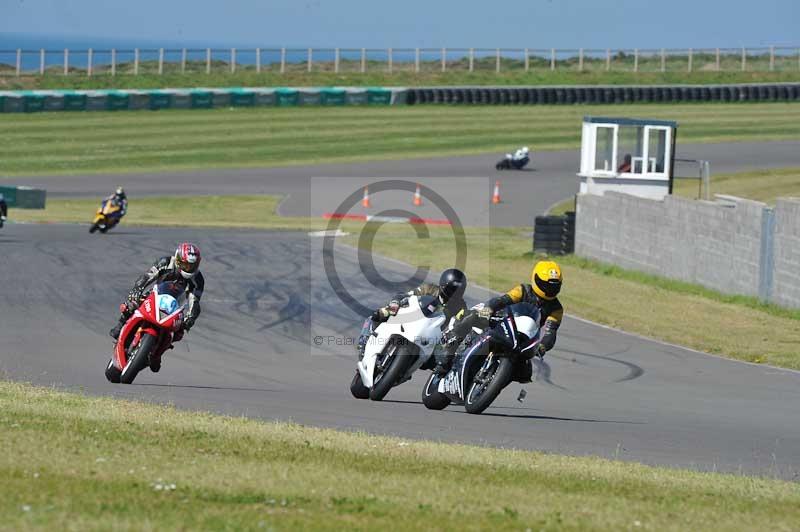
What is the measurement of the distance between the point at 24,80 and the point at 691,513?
63817 millimetres

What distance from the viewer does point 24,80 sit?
67.1 m

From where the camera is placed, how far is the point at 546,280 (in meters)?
12.2

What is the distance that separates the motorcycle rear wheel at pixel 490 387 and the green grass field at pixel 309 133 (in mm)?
38756

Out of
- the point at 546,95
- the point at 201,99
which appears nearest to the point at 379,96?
the point at 546,95

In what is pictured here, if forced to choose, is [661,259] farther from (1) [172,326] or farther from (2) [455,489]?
(2) [455,489]

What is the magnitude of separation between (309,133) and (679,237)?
3512 cm

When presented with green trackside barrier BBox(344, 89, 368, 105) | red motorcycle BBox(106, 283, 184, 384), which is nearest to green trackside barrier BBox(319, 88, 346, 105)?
green trackside barrier BBox(344, 89, 368, 105)

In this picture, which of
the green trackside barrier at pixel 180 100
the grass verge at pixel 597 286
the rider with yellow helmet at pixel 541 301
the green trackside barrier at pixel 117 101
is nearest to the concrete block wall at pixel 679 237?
the grass verge at pixel 597 286

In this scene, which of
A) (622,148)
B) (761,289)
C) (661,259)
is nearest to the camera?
(761,289)

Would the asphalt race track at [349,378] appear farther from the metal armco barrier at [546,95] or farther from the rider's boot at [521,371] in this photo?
the metal armco barrier at [546,95]

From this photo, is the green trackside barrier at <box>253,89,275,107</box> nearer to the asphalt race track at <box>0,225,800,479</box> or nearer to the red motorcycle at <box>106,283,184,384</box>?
the asphalt race track at <box>0,225,800,479</box>

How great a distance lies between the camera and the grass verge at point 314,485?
6.99m

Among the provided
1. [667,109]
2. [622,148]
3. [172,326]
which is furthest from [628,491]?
[667,109]

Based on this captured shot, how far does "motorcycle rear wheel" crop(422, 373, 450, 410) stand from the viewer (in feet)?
41.4
